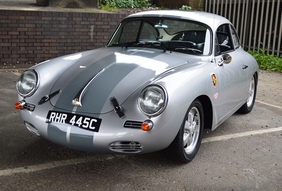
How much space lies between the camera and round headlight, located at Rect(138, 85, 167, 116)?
3.28 m

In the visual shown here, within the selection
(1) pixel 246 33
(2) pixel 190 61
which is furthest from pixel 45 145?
(1) pixel 246 33

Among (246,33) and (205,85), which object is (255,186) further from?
(246,33)

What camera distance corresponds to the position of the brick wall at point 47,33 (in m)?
8.59

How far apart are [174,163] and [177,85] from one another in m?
0.84

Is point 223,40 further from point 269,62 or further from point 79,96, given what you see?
point 269,62

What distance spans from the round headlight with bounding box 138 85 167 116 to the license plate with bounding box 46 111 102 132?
1.35 feet

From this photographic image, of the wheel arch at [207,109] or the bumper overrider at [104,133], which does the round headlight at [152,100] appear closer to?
the bumper overrider at [104,133]

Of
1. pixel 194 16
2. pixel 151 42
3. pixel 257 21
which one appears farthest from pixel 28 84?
pixel 257 21

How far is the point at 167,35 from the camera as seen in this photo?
4.72 metres

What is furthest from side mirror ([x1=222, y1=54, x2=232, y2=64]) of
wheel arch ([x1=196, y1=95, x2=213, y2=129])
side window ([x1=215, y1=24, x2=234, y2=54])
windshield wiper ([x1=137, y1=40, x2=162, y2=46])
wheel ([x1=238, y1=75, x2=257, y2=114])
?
wheel ([x1=238, y1=75, x2=257, y2=114])

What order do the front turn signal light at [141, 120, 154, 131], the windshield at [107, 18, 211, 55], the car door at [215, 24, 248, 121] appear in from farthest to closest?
the windshield at [107, 18, 211, 55] < the car door at [215, 24, 248, 121] < the front turn signal light at [141, 120, 154, 131]

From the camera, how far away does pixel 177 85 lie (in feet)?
11.5

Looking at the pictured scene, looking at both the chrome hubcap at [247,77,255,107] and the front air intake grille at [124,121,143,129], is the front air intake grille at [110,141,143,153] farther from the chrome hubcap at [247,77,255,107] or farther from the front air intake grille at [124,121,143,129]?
the chrome hubcap at [247,77,255,107]

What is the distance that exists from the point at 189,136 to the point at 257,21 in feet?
28.5
